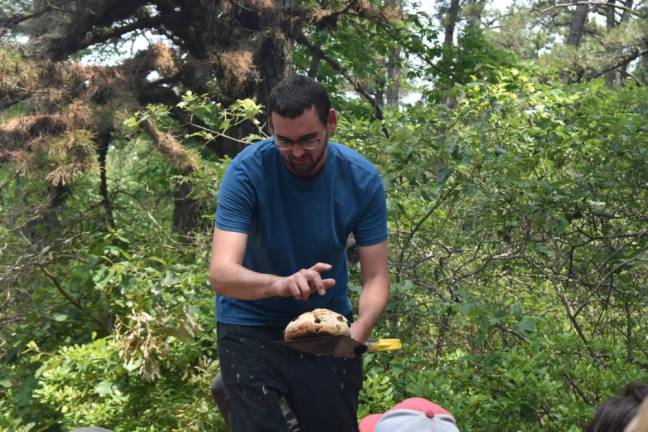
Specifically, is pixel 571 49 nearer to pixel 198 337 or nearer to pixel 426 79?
pixel 426 79

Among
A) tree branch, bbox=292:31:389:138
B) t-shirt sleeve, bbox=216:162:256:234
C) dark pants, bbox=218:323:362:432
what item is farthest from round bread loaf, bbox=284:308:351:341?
tree branch, bbox=292:31:389:138

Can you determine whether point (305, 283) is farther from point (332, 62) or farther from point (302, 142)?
point (332, 62)

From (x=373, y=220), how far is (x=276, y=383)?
66cm

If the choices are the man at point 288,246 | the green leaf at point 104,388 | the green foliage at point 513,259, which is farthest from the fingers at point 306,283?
the green leaf at point 104,388

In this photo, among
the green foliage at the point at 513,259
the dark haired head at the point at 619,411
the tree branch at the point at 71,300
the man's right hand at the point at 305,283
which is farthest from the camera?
the tree branch at the point at 71,300

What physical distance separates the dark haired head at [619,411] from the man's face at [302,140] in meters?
1.21

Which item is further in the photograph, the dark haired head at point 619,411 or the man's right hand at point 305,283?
the man's right hand at point 305,283

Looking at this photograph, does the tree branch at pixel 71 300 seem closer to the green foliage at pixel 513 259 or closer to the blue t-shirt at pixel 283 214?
the green foliage at pixel 513 259

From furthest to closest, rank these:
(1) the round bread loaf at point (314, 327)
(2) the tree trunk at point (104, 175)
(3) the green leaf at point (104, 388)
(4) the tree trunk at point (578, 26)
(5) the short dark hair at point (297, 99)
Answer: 1. (4) the tree trunk at point (578, 26)
2. (2) the tree trunk at point (104, 175)
3. (3) the green leaf at point (104, 388)
4. (5) the short dark hair at point (297, 99)
5. (1) the round bread loaf at point (314, 327)

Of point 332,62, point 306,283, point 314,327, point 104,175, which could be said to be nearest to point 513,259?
point 314,327

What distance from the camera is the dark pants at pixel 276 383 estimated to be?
9.74ft

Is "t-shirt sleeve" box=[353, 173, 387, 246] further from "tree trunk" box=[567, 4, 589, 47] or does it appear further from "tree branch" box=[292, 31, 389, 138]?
"tree trunk" box=[567, 4, 589, 47]

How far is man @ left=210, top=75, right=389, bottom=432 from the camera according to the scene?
295 centimetres

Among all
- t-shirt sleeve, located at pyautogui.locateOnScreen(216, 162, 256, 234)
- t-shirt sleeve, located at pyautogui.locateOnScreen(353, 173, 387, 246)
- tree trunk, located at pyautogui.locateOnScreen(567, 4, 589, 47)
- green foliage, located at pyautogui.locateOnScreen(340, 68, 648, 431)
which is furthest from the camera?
tree trunk, located at pyautogui.locateOnScreen(567, 4, 589, 47)
